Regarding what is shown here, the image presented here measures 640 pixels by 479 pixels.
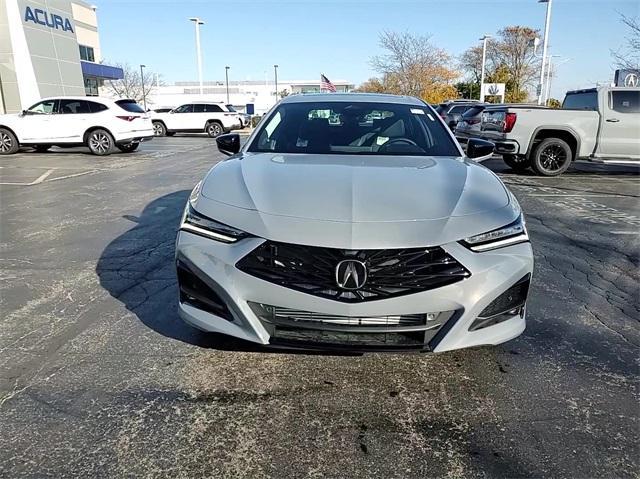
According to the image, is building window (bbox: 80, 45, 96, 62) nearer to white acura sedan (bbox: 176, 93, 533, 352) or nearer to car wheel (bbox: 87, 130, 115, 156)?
car wheel (bbox: 87, 130, 115, 156)

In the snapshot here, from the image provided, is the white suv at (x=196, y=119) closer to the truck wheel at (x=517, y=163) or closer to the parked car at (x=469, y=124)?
the parked car at (x=469, y=124)

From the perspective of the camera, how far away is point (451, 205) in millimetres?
2691

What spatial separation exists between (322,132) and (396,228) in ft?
5.74

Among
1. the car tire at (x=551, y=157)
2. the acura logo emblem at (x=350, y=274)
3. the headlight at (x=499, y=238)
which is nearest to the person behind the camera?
the acura logo emblem at (x=350, y=274)

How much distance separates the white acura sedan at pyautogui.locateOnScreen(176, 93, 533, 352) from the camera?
240cm

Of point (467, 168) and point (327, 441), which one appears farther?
point (467, 168)

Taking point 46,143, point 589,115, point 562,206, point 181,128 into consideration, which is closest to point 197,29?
point 181,128

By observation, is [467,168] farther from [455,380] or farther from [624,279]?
[624,279]

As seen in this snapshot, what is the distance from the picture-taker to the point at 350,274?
2377 millimetres

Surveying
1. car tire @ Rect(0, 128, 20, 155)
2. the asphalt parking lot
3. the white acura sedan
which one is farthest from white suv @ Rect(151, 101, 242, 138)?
the white acura sedan

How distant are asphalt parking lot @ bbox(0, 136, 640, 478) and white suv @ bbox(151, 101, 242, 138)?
22124 millimetres

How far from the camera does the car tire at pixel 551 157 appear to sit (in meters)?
10.8

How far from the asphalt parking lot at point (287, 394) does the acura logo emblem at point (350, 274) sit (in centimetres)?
67

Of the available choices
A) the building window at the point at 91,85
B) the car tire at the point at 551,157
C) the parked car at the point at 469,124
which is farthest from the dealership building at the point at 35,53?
the building window at the point at 91,85
